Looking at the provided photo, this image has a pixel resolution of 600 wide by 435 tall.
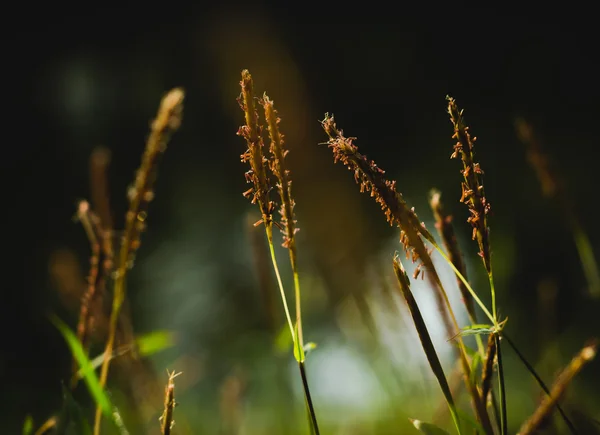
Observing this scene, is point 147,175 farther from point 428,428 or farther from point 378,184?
point 428,428

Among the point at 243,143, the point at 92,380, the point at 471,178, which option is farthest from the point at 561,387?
the point at 243,143

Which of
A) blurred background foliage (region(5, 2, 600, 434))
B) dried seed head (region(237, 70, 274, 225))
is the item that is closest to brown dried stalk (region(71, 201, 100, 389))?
dried seed head (region(237, 70, 274, 225))

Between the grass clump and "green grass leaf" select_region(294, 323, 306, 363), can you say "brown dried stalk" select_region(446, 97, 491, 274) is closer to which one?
the grass clump

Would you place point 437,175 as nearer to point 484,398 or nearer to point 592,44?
point 592,44

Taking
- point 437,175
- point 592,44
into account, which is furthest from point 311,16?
point 592,44

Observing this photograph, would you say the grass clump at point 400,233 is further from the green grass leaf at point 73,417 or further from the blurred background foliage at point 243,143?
the blurred background foliage at point 243,143

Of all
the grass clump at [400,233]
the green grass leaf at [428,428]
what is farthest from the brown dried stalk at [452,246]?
the green grass leaf at [428,428]
